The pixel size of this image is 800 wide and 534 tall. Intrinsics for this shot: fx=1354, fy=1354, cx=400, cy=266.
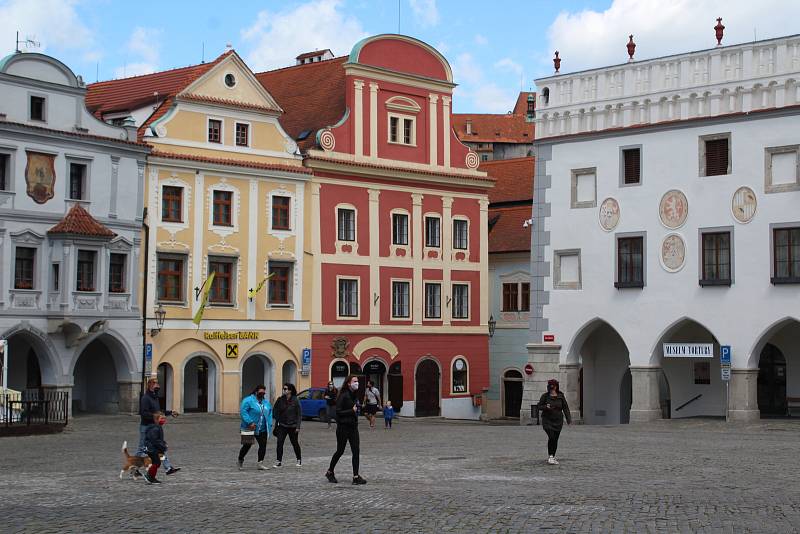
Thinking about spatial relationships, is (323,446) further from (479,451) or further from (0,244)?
(0,244)

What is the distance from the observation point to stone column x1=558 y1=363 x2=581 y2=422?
155 ft

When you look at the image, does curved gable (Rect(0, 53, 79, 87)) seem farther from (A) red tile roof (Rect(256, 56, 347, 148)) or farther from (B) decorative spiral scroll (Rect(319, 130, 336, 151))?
(A) red tile roof (Rect(256, 56, 347, 148))

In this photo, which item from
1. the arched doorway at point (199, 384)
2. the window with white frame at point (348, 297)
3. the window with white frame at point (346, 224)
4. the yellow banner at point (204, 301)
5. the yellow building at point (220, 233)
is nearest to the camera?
the yellow banner at point (204, 301)

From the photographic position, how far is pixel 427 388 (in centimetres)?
5819

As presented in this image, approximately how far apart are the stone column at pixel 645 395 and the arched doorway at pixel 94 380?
60.5 ft

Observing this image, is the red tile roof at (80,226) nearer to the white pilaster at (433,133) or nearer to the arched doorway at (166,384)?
the arched doorway at (166,384)

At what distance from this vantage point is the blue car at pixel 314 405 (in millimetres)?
48453

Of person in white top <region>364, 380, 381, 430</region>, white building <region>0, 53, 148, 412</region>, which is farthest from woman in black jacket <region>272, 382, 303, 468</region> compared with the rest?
white building <region>0, 53, 148, 412</region>

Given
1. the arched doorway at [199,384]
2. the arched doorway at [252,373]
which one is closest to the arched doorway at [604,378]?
the arched doorway at [252,373]

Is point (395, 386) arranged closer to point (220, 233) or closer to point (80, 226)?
point (220, 233)

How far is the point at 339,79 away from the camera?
58562 millimetres

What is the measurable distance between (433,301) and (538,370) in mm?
11785

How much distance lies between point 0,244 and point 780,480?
2974 cm

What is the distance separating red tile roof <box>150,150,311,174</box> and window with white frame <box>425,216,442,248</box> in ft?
23.7
